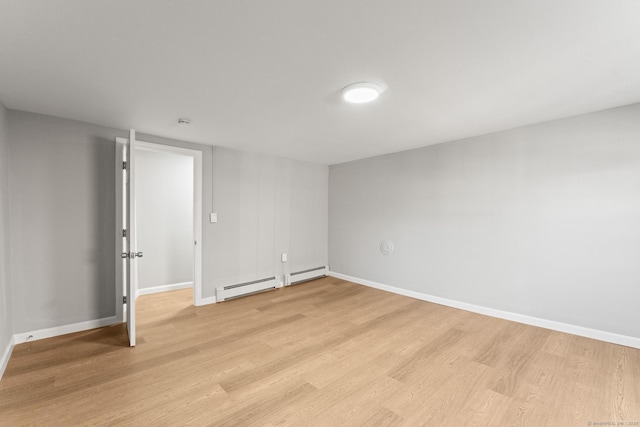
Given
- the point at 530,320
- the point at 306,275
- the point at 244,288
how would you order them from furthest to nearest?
the point at 306,275 < the point at 244,288 < the point at 530,320

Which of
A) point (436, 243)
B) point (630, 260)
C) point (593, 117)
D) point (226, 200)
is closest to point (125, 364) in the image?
point (226, 200)

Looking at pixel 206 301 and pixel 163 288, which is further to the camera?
pixel 163 288

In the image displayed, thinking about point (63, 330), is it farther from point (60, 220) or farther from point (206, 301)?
point (206, 301)

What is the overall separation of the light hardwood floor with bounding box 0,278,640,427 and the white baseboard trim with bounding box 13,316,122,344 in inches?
4.3

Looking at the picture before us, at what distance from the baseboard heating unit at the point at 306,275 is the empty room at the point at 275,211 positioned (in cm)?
45

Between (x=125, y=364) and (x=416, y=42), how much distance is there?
3.20 meters

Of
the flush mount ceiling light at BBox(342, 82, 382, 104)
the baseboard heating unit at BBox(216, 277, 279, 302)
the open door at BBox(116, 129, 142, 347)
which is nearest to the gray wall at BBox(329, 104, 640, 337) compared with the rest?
the baseboard heating unit at BBox(216, 277, 279, 302)

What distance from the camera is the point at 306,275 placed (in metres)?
4.86

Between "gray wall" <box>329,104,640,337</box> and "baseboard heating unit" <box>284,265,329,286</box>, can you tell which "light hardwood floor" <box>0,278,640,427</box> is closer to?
"gray wall" <box>329,104,640,337</box>

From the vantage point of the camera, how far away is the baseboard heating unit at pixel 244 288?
3762 mm

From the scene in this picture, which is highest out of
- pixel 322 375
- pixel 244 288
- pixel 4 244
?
pixel 4 244

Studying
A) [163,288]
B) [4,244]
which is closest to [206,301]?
[163,288]

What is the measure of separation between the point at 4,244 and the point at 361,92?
335 centimetres

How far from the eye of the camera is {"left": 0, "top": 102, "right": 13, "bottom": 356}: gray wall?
216 centimetres
